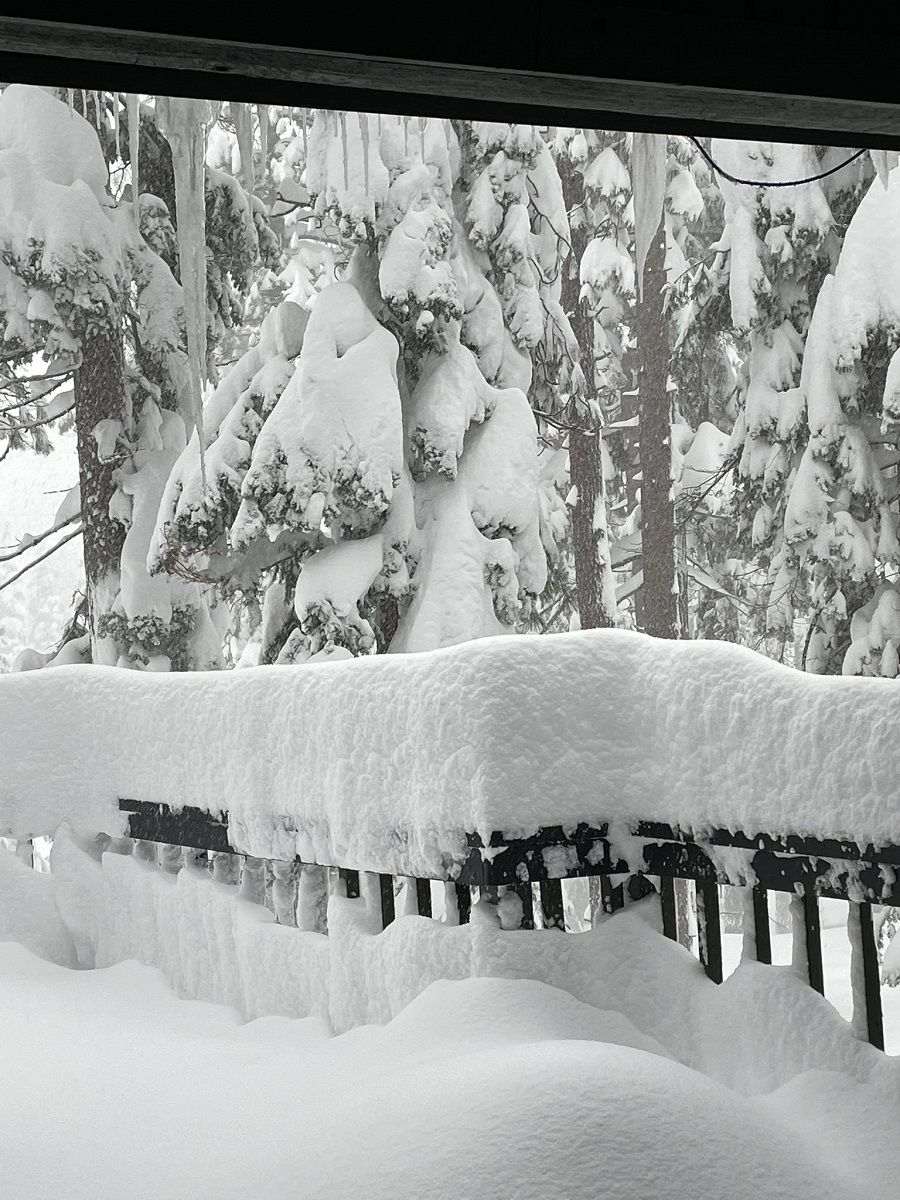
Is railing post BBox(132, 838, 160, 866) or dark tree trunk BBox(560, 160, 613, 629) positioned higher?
dark tree trunk BBox(560, 160, 613, 629)

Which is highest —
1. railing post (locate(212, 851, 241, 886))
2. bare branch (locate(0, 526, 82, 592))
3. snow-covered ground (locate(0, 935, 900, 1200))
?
bare branch (locate(0, 526, 82, 592))

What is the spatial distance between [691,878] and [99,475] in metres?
8.92

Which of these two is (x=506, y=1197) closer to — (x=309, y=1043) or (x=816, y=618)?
(x=309, y=1043)

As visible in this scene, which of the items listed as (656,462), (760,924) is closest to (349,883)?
(760,924)

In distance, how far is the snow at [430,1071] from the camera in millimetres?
2617

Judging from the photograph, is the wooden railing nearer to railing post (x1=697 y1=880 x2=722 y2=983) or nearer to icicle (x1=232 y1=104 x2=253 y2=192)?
railing post (x1=697 y1=880 x2=722 y2=983)

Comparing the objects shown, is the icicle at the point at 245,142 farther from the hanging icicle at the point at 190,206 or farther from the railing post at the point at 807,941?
the railing post at the point at 807,941

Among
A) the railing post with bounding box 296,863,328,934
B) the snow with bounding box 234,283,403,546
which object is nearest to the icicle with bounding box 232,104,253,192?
the snow with bounding box 234,283,403,546

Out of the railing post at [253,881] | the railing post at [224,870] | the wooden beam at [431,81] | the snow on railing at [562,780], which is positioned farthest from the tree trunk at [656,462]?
the wooden beam at [431,81]

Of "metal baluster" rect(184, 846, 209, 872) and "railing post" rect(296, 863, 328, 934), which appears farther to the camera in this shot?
"metal baluster" rect(184, 846, 209, 872)

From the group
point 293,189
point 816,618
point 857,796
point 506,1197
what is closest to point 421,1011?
point 506,1197

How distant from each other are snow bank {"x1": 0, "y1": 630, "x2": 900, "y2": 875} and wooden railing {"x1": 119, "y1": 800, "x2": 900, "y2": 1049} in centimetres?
5

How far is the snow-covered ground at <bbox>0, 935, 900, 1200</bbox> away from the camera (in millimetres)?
2568

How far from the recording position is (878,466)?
1100cm
